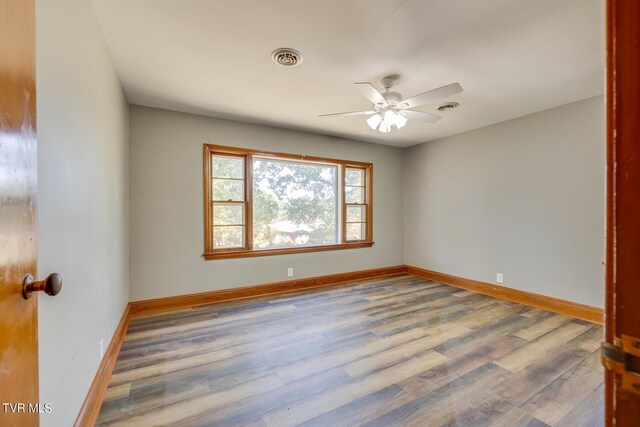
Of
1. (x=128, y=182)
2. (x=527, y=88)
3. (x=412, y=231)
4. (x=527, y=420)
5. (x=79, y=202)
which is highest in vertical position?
(x=527, y=88)

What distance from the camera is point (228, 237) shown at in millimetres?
3916

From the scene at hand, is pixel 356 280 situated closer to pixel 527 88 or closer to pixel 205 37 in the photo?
pixel 527 88

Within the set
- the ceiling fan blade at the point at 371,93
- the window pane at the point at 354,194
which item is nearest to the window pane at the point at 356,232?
the window pane at the point at 354,194

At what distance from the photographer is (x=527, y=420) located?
165 cm

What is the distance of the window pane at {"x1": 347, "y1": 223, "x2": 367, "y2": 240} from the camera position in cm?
502

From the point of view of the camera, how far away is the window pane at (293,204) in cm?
415

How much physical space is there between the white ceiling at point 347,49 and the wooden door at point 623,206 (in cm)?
169

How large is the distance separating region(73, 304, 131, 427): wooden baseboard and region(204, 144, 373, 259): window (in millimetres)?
1420

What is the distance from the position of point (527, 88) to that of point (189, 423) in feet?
13.5

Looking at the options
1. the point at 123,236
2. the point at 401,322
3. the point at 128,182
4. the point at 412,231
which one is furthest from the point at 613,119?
the point at 412,231

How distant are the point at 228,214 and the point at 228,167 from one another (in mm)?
680

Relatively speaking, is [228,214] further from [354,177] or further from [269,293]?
[354,177]

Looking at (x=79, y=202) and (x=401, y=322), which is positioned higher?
(x=79, y=202)

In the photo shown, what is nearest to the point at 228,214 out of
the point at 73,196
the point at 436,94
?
the point at 73,196
